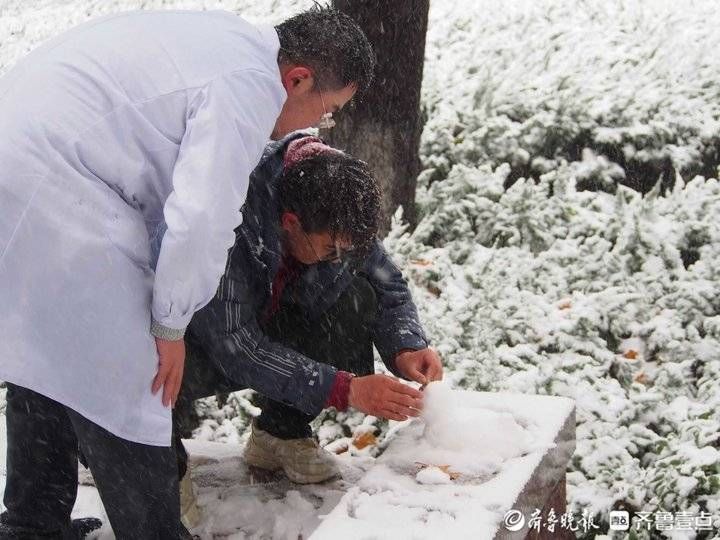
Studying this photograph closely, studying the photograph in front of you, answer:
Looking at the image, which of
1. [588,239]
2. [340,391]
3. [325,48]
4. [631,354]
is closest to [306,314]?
[340,391]

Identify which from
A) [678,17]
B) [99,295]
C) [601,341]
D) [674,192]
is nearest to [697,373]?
[601,341]

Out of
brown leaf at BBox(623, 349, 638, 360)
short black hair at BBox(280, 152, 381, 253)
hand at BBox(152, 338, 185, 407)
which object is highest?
short black hair at BBox(280, 152, 381, 253)

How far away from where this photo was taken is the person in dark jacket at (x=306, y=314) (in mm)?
2643

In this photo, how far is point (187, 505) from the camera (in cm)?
289

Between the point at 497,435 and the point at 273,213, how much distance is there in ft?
2.86

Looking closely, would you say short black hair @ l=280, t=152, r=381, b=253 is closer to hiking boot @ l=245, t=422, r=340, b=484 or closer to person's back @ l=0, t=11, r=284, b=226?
person's back @ l=0, t=11, r=284, b=226

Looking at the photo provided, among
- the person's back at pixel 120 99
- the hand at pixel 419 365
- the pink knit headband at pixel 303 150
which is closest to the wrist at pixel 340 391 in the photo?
the hand at pixel 419 365

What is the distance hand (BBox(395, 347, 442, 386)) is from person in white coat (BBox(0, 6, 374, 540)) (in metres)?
0.89

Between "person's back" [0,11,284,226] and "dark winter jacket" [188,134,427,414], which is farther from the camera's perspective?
"dark winter jacket" [188,134,427,414]

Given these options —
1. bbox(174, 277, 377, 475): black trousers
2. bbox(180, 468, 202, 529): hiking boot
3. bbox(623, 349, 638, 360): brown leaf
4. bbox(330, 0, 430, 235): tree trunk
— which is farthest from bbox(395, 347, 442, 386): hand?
bbox(330, 0, 430, 235): tree trunk

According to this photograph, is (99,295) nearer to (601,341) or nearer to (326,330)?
(326,330)

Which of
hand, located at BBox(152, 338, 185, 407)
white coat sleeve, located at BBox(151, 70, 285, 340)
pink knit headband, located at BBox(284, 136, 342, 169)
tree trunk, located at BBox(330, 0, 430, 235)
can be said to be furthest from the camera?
tree trunk, located at BBox(330, 0, 430, 235)

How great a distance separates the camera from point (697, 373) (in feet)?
13.3

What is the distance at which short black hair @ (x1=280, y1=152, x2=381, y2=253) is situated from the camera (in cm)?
264
